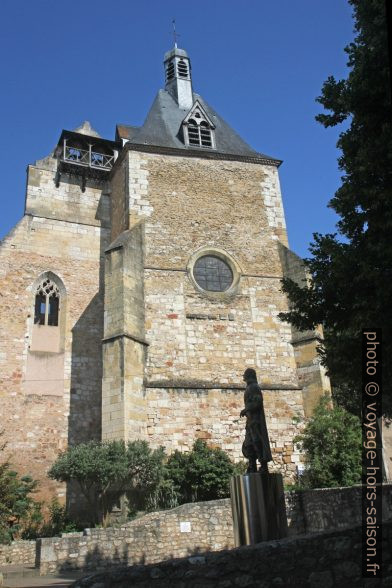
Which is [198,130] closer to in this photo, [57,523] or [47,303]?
[47,303]

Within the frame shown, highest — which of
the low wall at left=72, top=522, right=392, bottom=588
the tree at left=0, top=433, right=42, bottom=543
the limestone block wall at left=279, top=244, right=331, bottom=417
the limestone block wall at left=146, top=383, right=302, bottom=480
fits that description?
the limestone block wall at left=279, top=244, right=331, bottom=417

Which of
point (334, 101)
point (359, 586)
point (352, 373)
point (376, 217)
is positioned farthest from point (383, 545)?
point (334, 101)

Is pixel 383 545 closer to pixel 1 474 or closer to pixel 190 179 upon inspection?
pixel 1 474

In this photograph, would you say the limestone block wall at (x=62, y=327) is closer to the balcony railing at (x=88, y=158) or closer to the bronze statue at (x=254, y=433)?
the balcony railing at (x=88, y=158)

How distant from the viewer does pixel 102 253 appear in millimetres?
19141

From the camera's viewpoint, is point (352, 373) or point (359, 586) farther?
point (352, 373)

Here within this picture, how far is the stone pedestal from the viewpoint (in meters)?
7.13

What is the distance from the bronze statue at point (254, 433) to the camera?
7914mm

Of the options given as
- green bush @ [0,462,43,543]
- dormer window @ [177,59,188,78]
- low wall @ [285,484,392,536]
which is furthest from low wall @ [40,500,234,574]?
dormer window @ [177,59,188,78]

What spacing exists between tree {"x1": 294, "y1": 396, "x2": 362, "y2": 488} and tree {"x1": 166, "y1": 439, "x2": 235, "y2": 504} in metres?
2.19

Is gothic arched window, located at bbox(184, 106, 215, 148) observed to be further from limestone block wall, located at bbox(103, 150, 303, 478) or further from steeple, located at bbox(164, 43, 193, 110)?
steeple, located at bbox(164, 43, 193, 110)

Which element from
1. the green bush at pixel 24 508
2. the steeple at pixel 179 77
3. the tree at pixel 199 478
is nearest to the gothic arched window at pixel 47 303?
the green bush at pixel 24 508

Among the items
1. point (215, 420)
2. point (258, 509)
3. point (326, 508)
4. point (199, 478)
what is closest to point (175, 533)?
point (199, 478)

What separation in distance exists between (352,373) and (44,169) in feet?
50.5
